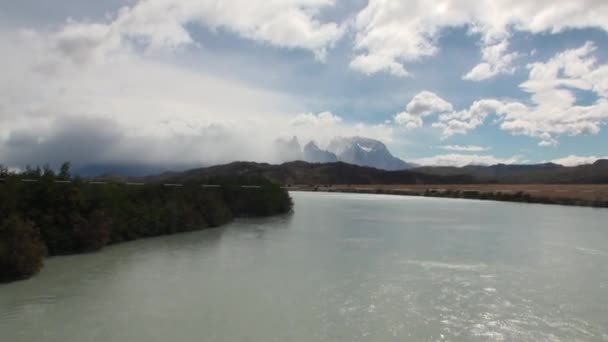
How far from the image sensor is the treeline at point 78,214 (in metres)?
17.3

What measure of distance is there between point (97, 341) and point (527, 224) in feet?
128

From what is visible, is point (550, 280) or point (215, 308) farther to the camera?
point (550, 280)

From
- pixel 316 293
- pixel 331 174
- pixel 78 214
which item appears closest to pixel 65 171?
pixel 78 214

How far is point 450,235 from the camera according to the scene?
33.2 metres

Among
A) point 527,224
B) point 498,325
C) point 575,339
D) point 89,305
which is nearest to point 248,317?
point 89,305

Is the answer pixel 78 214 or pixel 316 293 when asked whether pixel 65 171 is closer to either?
pixel 78 214

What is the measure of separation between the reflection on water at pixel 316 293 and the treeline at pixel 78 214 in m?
1.02

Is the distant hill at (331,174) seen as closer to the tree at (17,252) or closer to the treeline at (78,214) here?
the treeline at (78,214)

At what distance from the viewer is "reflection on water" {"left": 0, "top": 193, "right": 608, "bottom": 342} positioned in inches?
478

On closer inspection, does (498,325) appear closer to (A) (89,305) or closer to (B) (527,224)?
(A) (89,305)

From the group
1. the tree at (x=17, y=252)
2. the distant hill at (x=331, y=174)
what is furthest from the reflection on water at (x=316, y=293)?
the distant hill at (x=331, y=174)

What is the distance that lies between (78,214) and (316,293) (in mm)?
13862

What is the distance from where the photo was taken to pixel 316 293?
52.5ft

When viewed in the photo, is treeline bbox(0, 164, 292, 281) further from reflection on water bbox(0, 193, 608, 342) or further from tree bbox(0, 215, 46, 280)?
reflection on water bbox(0, 193, 608, 342)
